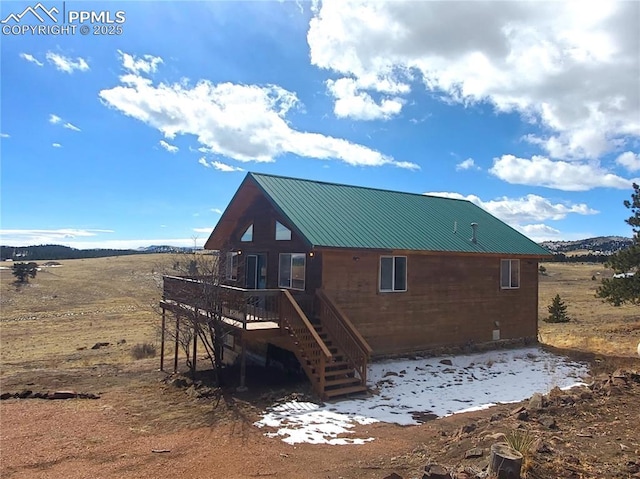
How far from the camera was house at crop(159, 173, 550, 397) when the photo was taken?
11828mm

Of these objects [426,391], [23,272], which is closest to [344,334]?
[426,391]

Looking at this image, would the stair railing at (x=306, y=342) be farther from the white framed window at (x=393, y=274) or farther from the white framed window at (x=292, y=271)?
the white framed window at (x=393, y=274)

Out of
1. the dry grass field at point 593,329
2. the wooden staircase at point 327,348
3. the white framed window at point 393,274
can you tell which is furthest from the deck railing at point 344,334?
the dry grass field at point 593,329

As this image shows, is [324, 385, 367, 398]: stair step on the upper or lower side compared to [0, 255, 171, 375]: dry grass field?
upper

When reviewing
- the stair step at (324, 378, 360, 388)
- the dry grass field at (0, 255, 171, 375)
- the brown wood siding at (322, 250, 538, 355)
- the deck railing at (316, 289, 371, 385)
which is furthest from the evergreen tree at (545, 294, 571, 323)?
the dry grass field at (0, 255, 171, 375)

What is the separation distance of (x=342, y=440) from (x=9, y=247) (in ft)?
383

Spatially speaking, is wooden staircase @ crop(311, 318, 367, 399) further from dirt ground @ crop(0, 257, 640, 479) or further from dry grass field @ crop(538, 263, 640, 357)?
dry grass field @ crop(538, 263, 640, 357)

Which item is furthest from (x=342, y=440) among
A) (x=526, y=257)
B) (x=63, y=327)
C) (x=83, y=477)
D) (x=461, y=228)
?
(x=63, y=327)

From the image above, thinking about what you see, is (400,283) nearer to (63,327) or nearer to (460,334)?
(460,334)

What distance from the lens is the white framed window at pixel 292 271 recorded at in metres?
14.0

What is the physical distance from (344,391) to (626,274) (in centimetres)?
1592

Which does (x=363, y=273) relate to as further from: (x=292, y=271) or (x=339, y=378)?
(x=339, y=378)

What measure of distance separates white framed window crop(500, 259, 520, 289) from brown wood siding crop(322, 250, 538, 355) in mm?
214

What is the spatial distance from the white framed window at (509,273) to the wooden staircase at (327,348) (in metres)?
7.51
